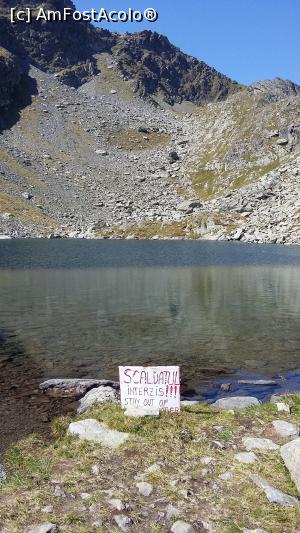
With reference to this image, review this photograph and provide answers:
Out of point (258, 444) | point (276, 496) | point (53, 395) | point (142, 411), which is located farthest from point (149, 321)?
point (276, 496)

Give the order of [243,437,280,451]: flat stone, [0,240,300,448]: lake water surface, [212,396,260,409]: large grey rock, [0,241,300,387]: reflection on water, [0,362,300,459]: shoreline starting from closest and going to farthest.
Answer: [243,437,280,451]: flat stone, [0,362,300,459]: shoreline, [212,396,260,409]: large grey rock, [0,240,300,448]: lake water surface, [0,241,300,387]: reflection on water

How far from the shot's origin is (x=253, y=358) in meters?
23.8

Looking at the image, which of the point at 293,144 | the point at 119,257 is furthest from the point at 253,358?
the point at 293,144

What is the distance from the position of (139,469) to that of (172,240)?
113 metres

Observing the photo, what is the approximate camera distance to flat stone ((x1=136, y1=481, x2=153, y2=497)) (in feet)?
30.8

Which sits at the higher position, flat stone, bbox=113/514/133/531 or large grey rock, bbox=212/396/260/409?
flat stone, bbox=113/514/133/531

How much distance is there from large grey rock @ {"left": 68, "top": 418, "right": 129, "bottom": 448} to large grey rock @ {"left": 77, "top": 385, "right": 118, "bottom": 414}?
236 cm

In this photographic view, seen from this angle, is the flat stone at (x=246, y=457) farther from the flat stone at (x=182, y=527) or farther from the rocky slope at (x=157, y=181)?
the rocky slope at (x=157, y=181)

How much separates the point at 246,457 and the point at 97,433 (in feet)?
12.3

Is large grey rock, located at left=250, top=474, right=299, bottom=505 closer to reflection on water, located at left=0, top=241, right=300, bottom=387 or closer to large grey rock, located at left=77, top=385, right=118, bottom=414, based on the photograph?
large grey rock, located at left=77, top=385, right=118, bottom=414

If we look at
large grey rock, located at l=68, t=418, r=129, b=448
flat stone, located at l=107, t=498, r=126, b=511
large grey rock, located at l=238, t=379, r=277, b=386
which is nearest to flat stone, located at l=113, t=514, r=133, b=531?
flat stone, located at l=107, t=498, r=126, b=511

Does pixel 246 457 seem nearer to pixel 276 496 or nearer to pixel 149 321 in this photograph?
pixel 276 496

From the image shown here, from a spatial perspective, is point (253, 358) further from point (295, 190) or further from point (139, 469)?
point (295, 190)

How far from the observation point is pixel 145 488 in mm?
9516
